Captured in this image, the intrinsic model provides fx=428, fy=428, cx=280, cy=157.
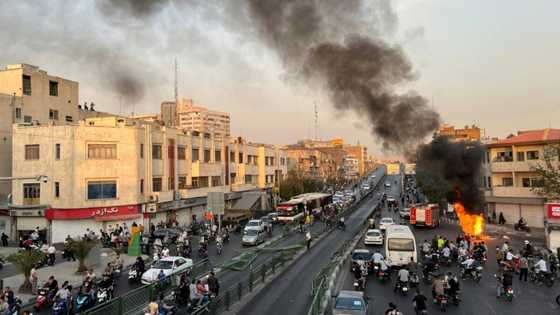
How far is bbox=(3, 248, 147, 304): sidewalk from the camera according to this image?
2345cm

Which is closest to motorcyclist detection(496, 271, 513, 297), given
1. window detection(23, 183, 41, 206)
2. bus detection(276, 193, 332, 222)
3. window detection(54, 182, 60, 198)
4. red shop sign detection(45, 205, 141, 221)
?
bus detection(276, 193, 332, 222)

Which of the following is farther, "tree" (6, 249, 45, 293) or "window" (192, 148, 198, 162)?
"window" (192, 148, 198, 162)

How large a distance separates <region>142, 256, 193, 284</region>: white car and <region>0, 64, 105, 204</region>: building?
24.7 m

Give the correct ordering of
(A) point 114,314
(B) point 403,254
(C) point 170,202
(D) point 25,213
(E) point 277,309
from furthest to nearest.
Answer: (C) point 170,202 < (D) point 25,213 < (B) point 403,254 < (E) point 277,309 < (A) point 114,314

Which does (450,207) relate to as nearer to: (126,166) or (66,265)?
(126,166)

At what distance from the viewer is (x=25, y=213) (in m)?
38.5

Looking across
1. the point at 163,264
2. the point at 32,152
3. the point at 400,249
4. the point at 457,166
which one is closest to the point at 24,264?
the point at 163,264

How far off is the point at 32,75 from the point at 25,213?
693 inches

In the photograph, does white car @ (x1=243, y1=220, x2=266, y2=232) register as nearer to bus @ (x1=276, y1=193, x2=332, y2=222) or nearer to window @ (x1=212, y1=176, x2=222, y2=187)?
bus @ (x1=276, y1=193, x2=332, y2=222)

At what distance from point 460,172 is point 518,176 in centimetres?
850

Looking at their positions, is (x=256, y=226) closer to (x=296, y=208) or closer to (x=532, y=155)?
(x=296, y=208)

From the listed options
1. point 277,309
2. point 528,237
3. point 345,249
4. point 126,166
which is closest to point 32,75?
point 126,166

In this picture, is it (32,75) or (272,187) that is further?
(272,187)

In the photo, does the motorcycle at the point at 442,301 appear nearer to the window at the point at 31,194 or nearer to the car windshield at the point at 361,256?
the car windshield at the point at 361,256
